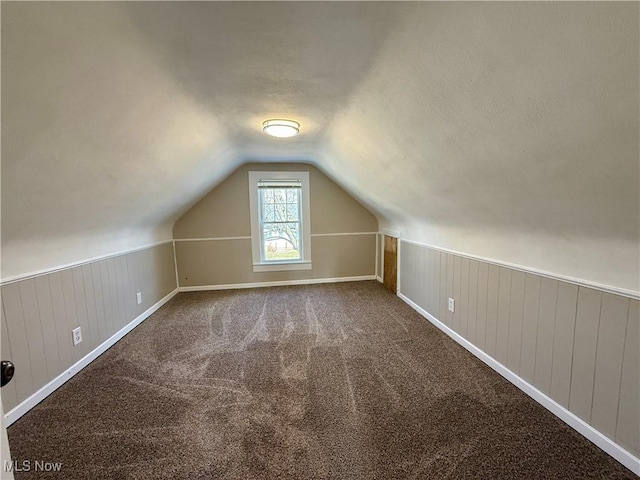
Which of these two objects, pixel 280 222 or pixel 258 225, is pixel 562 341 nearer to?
pixel 280 222

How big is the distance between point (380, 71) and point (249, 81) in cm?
73

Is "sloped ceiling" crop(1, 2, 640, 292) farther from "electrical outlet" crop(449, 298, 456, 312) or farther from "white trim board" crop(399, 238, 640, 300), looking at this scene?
"electrical outlet" crop(449, 298, 456, 312)

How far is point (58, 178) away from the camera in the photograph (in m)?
1.56

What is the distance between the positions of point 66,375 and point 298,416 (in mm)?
1806

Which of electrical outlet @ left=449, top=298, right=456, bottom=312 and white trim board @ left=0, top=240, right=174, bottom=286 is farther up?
white trim board @ left=0, top=240, right=174, bottom=286

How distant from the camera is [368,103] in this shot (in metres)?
1.76

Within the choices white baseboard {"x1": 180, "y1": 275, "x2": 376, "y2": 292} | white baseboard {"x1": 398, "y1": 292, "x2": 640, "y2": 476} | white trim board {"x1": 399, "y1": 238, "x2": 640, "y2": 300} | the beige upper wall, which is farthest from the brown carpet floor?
the beige upper wall

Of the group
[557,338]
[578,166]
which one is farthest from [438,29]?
[557,338]

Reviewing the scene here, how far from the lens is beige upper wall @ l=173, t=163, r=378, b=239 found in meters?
4.23

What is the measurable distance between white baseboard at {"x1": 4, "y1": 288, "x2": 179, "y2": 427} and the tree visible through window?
6.33 feet

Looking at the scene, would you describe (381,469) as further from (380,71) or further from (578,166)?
(380,71)

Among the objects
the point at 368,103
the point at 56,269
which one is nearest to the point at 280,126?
the point at 368,103

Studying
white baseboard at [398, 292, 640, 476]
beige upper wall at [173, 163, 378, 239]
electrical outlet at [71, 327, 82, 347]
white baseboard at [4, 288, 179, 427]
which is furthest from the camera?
beige upper wall at [173, 163, 378, 239]

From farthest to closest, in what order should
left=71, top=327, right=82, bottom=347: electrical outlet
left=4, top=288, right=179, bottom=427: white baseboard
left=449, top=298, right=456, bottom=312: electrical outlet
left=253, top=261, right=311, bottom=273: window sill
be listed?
left=253, top=261, right=311, bottom=273: window sill < left=449, top=298, right=456, bottom=312: electrical outlet < left=71, top=327, right=82, bottom=347: electrical outlet < left=4, top=288, right=179, bottom=427: white baseboard
